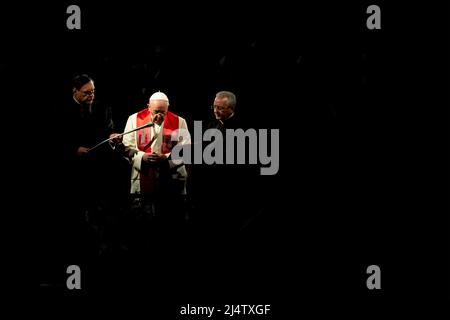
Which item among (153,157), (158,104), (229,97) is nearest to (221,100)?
(229,97)

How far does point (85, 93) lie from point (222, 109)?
29.3 inches

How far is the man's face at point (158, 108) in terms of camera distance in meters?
3.82

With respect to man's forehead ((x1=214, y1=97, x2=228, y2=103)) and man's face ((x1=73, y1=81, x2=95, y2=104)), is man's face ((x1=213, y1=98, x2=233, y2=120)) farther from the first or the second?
man's face ((x1=73, y1=81, x2=95, y2=104))

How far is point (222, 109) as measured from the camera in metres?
3.75

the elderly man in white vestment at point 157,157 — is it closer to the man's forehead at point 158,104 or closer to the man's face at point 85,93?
the man's forehead at point 158,104

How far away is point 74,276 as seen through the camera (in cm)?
348

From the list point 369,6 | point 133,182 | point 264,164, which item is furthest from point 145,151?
point 369,6

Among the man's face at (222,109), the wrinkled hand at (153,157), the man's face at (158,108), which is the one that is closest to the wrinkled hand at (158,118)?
the man's face at (158,108)

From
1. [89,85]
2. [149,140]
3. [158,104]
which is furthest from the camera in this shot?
[149,140]

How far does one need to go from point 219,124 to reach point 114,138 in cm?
57

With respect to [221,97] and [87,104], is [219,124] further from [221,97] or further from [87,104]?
[87,104]

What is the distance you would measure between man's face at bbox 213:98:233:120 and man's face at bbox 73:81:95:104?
0.67 m

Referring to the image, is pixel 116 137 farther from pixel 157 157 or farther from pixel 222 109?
pixel 222 109

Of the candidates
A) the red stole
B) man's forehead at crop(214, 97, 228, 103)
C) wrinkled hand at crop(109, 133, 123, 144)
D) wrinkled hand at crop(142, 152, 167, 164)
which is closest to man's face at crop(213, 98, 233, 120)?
man's forehead at crop(214, 97, 228, 103)
